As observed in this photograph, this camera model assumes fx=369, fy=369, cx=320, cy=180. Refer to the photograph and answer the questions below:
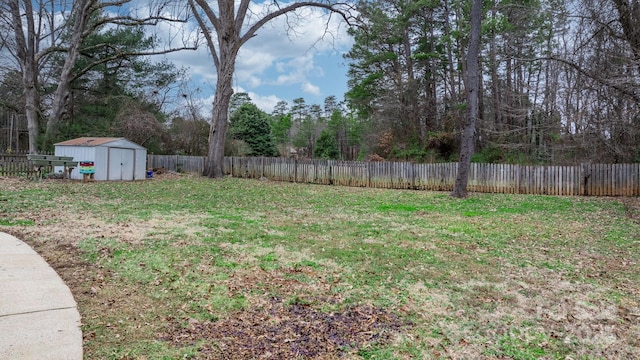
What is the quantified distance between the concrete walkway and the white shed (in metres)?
12.1

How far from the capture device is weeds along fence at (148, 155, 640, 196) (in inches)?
520

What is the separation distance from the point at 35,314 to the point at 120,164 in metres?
14.6

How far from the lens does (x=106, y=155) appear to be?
15320 mm

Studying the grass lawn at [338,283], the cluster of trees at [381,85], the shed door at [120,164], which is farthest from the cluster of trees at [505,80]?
the shed door at [120,164]

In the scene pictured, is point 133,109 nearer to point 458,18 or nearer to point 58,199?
point 58,199

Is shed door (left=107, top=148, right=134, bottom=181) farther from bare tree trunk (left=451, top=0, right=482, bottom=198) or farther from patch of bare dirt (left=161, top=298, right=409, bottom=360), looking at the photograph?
patch of bare dirt (left=161, top=298, right=409, bottom=360)

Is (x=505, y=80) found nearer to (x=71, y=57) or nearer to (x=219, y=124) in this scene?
(x=219, y=124)

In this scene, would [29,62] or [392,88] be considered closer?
[29,62]

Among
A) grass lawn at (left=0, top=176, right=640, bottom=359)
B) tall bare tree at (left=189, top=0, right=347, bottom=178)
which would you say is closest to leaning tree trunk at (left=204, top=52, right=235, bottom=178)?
tall bare tree at (left=189, top=0, right=347, bottom=178)

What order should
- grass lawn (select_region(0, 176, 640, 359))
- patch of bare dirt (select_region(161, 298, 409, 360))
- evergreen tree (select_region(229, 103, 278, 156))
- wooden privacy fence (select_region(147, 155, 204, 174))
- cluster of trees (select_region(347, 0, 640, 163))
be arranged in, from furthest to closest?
evergreen tree (select_region(229, 103, 278, 156))
wooden privacy fence (select_region(147, 155, 204, 174))
cluster of trees (select_region(347, 0, 640, 163))
grass lawn (select_region(0, 176, 640, 359))
patch of bare dirt (select_region(161, 298, 409, 360))

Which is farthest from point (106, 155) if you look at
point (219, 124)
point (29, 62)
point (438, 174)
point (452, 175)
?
point (452, 175)

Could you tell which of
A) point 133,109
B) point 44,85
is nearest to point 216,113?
point 133,109

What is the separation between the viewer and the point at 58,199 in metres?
9.12

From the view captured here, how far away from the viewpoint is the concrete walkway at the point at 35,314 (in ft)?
8.08
